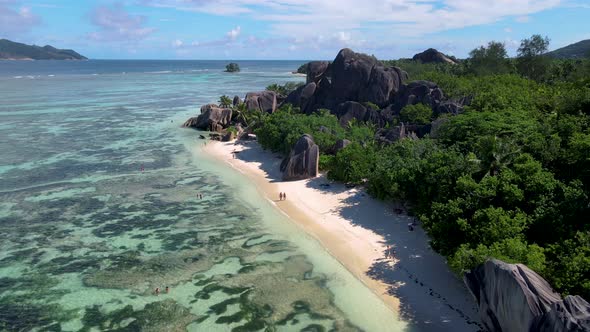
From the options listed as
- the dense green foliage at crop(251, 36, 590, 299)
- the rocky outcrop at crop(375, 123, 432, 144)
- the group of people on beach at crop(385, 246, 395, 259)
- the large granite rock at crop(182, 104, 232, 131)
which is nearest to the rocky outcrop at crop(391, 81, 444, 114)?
the rocky outcrop at crop(375, 123, 432, 144)

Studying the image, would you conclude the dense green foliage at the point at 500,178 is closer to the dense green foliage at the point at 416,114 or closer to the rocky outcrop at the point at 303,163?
the rocky outcrop at the point at 303,163

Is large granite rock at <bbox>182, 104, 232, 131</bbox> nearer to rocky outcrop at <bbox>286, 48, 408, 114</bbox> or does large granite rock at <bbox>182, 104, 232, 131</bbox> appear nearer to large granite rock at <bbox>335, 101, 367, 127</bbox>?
rocky outcrop at <bbox>286, 48, 408, 114</bbox>

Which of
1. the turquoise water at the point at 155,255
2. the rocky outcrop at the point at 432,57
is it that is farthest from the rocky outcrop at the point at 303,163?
the rocky outcrop at the point at 432,57

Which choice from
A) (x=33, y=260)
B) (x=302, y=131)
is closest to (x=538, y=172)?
(x=302, y=131)

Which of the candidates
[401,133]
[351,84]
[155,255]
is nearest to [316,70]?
[351,84]

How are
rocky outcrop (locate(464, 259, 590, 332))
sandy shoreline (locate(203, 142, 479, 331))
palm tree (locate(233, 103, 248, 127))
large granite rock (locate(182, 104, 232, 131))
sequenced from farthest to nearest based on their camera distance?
large granite rock (locate(182, 104, 232, 131))
palm tree (locate(233, 103, 248, 127))
sandy shoreline (locate(203, 142, 479, 331))
rocky outcrop (locate(464, 259, 590, 332))

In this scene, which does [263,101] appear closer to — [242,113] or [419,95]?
[242,113]
